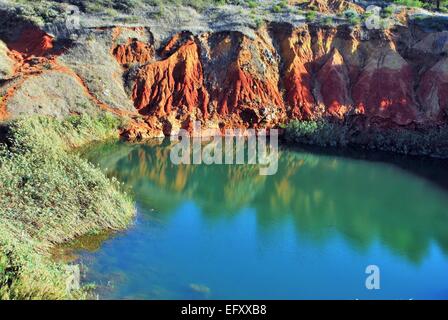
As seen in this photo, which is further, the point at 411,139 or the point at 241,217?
the point at 411,139

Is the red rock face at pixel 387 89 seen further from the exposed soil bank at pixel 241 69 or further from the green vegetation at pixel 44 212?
the green vegetation at pixel 44 212

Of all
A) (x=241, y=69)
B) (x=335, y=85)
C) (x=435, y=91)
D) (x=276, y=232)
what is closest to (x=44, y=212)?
(x=276, y=232)

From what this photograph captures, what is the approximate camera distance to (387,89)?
39469 mm

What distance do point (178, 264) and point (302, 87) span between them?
84.3 ft

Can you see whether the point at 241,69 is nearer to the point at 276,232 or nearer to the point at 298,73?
the point at 298,73

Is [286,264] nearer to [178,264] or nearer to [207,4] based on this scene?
[178,264]

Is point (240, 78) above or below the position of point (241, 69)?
below

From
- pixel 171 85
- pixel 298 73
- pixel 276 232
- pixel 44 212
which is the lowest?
pixel 276 232

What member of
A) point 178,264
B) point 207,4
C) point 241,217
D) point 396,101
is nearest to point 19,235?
point 178,264

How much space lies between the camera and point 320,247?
1916 cm

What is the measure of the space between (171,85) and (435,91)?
17.9 meters

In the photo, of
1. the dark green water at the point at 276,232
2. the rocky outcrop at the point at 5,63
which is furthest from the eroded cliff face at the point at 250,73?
the dark green water at the point at 276,232

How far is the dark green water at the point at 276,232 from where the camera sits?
15909 mm

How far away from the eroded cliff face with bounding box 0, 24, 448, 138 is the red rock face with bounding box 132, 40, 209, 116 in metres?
0.07
